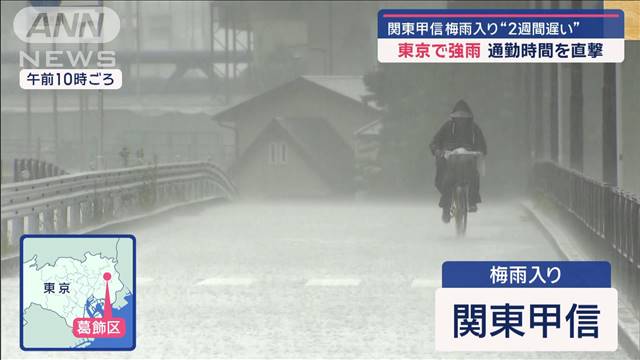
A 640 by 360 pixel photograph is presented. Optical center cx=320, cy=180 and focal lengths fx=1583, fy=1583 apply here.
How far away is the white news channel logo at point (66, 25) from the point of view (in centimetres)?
714

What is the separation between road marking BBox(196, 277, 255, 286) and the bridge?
47 mm

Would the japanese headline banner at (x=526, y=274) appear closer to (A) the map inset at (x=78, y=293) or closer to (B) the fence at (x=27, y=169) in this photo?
(A) the map inset at (x=78, y=293)

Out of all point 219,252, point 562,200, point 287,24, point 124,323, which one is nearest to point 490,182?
point 124,323

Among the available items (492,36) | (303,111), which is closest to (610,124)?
(492,36)

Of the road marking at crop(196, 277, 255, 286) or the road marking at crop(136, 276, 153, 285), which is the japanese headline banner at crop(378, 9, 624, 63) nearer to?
the road marking at crop(196, 277, 255, 286)

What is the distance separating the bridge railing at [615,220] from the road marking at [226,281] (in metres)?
4.83

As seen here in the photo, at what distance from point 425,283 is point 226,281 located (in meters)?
3.00

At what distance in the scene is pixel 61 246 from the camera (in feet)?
20.1

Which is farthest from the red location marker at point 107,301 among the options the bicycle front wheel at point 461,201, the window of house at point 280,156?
the window of house at point 280,156

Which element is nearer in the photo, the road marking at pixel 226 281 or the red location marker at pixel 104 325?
the red location marker at pixel 104 325

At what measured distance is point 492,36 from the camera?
7086 millimetres

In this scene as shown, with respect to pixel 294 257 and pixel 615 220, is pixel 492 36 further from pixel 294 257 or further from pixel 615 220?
pixel 294 257

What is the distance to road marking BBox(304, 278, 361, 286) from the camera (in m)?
22.2

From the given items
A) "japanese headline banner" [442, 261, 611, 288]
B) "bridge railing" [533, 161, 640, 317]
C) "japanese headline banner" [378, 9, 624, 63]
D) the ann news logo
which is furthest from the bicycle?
"bridge railing" [533, 161, 640, 317]
